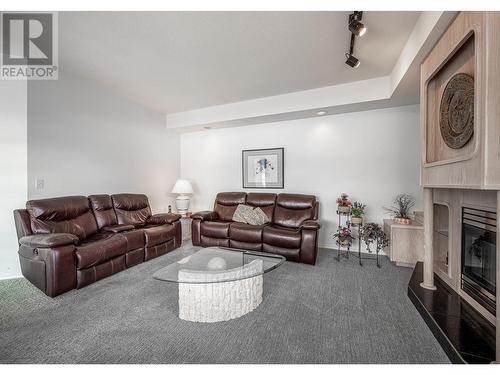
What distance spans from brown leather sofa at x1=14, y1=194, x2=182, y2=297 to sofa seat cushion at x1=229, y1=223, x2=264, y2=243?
95cm

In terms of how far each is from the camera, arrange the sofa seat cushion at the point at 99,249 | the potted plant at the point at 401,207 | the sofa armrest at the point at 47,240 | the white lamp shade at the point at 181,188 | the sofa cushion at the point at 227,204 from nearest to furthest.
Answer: the sofa armrest at the point at 47,240, the sofa seat cushion at the point at 99,249, the potted plant at the point at 401,207, the sofa cushion at the point at 227,204, the white lamp shade at the point at 181,188

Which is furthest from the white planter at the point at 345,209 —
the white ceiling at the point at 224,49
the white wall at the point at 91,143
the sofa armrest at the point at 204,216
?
the white wall at the point at 91,143

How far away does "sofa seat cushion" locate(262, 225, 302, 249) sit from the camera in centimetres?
299

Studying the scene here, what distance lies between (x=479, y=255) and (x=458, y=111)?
1.18 meters

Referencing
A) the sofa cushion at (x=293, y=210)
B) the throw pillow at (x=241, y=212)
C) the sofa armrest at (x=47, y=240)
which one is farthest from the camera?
the throw pillow at (x=241, y=212)

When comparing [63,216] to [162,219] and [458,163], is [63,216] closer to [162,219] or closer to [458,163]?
[162,219]

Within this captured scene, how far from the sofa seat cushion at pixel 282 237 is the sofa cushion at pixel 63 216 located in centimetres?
238

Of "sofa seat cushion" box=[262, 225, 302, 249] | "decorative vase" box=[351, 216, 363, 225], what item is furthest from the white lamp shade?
"decorative vase" box=[351, 216, 363, 225]

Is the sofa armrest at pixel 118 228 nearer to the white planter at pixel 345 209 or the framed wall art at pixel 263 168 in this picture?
the framed wall art at pixel 263 168

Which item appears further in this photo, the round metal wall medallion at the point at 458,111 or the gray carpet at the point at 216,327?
the round metal wall medallion at the point at 458,111

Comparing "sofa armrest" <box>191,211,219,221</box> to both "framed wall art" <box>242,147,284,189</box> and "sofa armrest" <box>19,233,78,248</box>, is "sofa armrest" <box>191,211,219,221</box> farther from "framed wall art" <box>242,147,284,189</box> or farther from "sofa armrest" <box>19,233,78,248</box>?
"sofa armrest" <box>19,233,78,248</box>

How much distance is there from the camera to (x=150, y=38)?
216cm

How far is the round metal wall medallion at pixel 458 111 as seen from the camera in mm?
1482

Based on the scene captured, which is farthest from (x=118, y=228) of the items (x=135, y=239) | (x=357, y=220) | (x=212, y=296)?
(x=357, y=220)
